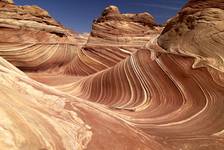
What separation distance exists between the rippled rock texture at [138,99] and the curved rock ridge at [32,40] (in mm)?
2611

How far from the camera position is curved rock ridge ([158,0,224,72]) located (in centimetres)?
797

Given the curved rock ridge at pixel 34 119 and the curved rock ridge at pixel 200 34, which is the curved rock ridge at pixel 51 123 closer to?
the curved rock ridge at pixel 34 119

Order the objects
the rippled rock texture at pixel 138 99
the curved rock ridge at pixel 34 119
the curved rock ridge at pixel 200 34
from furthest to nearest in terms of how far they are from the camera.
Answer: the curved rock ridge at pixel 200 34
the rippled rock texture at pixel 138 99
the curved rock ridge at pixel 34 119

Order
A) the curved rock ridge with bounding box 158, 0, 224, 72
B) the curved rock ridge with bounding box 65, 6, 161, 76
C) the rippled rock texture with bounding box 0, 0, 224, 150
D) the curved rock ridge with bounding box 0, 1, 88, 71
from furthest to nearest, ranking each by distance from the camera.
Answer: the curved rock ridge with bounding box 0, 1, 88, 71 < the curved rock ridge with bounding box 65, 6, 161, 76 < the curved rock ridge with bounding box 158, 0, 224, 72 < the rippled rock texture with bounding box 0, 0, 224, 150

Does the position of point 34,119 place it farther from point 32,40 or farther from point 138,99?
point 32,40

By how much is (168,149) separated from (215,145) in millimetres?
1048

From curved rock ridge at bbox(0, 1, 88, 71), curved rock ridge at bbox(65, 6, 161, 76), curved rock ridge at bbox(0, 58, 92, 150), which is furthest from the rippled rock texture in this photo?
curved rock ridge at bbox(0, 1, 88, 71)

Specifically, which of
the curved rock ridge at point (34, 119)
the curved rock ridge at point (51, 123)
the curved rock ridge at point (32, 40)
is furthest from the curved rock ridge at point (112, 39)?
the curved rock ridge at point (34, 119)

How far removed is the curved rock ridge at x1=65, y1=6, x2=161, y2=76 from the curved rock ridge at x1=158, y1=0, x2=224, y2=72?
14.5 ft

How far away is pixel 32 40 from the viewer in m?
19.0

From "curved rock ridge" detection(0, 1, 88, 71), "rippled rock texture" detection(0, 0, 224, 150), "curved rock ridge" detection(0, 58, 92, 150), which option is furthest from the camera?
"curved rock ridge" detection(0, 1, 88, 71)

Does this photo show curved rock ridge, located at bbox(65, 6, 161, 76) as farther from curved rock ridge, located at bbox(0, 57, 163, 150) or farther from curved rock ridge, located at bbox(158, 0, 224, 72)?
curved rock ridge, located at bbox(0, 57, 163, 150)

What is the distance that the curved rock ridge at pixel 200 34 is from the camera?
797cm

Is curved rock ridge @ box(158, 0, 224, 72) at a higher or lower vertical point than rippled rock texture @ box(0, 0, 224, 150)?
higher
